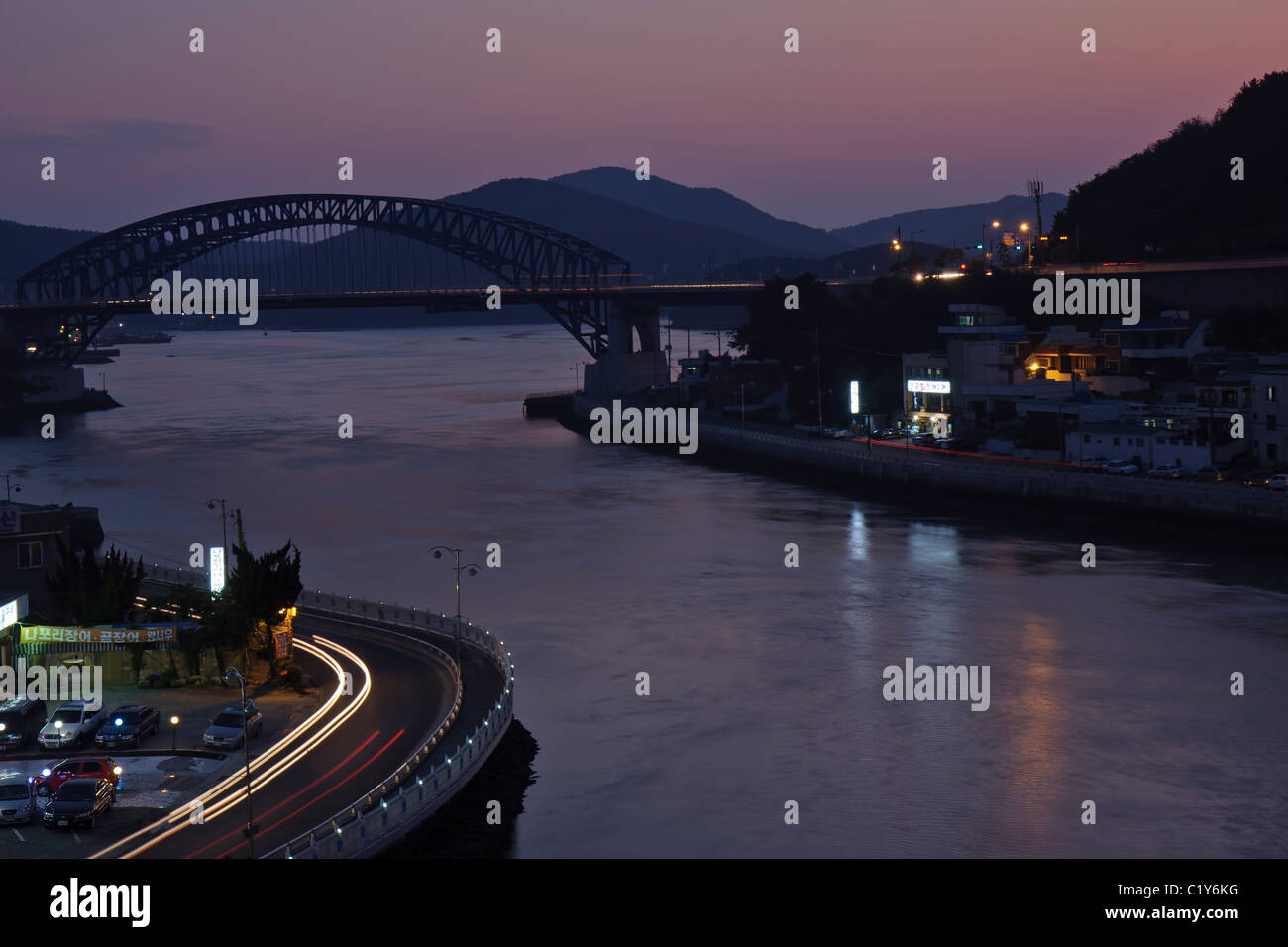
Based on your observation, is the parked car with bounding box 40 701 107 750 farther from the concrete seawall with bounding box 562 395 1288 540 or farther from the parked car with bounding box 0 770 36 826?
the concrete seawall with bounding box 562 395 1288 540

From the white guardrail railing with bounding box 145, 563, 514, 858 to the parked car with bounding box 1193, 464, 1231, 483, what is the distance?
22200 millimetres

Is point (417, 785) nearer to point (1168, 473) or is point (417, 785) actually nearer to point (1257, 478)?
point (1257, 478)

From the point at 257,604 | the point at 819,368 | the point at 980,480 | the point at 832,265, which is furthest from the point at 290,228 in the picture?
the point at 832,265

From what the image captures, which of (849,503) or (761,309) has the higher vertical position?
(761,309)

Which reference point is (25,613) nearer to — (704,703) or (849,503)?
(704,703)

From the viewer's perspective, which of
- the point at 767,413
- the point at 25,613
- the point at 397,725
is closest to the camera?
the point at 397,725

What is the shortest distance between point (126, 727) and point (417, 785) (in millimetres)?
4058

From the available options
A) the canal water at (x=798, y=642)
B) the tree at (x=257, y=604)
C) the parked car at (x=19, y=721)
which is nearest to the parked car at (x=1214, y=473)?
the canal water at (x=798, y=642)

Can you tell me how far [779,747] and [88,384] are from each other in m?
91.8

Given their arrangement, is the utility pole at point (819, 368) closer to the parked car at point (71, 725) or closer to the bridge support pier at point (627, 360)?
the bridge support pier at point (627, 360)

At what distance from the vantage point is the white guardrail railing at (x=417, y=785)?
1266 cm

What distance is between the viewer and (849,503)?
39375 millimetres
